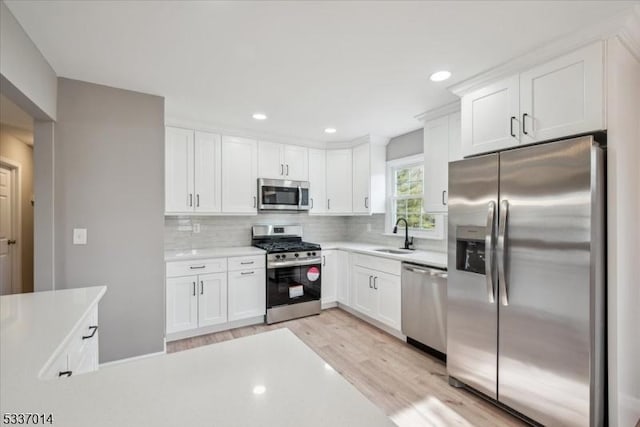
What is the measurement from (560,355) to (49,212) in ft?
12.0

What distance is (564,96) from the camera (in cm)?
179

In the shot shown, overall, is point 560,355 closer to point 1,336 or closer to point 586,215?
point 586,215

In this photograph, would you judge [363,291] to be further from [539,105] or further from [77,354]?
[77,354]

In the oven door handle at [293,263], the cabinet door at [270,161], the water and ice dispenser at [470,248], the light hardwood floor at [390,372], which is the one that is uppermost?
the cabinet door at [270,161]

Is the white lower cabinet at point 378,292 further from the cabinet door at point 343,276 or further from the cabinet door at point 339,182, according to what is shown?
the cabinet door at point 339,182

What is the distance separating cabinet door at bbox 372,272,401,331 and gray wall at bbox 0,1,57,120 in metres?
3.30

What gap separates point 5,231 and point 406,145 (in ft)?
17.4

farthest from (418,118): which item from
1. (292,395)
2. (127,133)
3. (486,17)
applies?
(292,395)

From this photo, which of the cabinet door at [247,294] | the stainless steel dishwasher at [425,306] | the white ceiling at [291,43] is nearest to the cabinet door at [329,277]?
the cabinet door at [247,294]

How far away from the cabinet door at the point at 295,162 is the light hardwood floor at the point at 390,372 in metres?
1.96

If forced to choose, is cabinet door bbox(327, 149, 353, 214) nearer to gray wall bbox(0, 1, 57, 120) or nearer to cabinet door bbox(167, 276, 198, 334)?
cabinet door bbox(167, 276, 198, 334)

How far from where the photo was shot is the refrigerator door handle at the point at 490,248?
1979mm

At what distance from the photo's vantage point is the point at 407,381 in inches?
94.9

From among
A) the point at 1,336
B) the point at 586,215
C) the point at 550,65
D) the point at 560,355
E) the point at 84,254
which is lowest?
the point at 560,355
